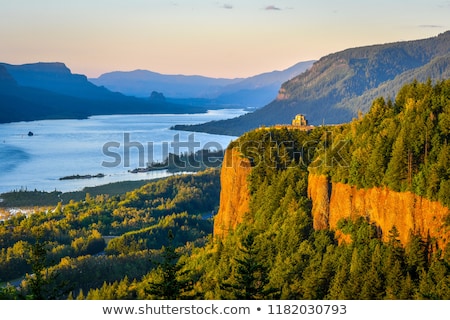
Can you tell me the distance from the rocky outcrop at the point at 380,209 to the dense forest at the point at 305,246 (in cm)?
32

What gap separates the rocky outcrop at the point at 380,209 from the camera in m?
26.4

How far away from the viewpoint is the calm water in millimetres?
94938

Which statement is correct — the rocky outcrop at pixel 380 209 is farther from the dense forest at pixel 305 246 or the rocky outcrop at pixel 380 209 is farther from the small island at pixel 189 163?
the small island at pixel 189 163

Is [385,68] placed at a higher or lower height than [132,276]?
higher

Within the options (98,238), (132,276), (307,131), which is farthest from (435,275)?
(98,238)

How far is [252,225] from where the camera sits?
36969 mm

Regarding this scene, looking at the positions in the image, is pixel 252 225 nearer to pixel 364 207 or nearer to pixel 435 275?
pixel 364 207

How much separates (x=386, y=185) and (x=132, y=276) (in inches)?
778

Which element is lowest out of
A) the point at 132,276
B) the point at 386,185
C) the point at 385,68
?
the point at 132,276

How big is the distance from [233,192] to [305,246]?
Answer: 31.4 feet

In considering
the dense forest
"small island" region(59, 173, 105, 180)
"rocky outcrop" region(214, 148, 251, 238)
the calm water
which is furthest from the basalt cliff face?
"small island" region(59, 173, 105, 180)

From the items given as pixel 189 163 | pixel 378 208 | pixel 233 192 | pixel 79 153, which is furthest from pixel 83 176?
pixel 378 208

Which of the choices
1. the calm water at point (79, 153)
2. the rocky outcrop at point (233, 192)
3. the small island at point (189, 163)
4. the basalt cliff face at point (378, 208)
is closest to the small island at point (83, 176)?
the calm water at point (79, 153)

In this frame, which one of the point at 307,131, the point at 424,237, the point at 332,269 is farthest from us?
the point at 307,131
